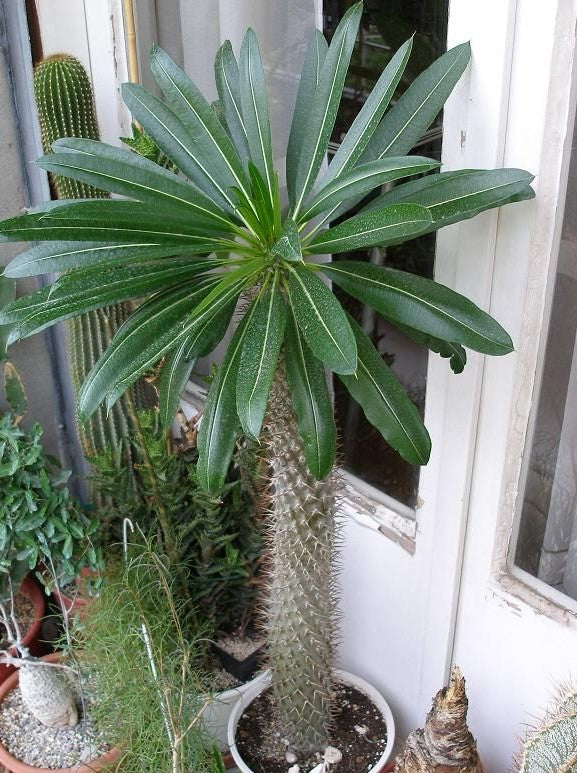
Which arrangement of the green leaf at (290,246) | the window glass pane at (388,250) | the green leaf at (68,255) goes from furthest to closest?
the window glass pane at (388,250) < the green leaf at (68,255) < the green leaf at (290,246)

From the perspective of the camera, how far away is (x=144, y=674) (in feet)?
4.60

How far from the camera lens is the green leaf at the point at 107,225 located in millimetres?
947

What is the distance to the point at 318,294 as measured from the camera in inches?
36.4

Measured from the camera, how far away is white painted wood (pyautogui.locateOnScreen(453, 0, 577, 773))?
1053 mm

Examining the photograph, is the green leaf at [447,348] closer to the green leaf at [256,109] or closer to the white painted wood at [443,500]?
the white painted wood at [443,500]

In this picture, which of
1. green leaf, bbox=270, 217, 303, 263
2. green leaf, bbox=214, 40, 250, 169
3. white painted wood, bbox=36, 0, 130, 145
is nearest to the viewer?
green leaf, bbox=270, 217, 303, 263

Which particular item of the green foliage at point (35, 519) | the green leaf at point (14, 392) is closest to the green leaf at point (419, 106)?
the green foliage at point (35, 519)

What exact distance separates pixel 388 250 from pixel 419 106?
1.42 ft

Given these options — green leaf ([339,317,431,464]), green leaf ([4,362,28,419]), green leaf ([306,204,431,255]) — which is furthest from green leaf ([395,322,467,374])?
green leaf ([4,362,28,419])

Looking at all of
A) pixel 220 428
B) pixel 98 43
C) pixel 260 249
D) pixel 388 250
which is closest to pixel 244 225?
pixel 260 249

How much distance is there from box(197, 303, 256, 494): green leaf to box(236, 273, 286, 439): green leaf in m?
0.05

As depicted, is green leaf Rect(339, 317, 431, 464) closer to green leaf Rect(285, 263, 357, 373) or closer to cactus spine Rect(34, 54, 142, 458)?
green leaf Rect(285, 263, 357, 373)

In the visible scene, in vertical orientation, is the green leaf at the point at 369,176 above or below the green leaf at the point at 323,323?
above

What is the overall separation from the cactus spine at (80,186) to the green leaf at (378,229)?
727 millimetres
